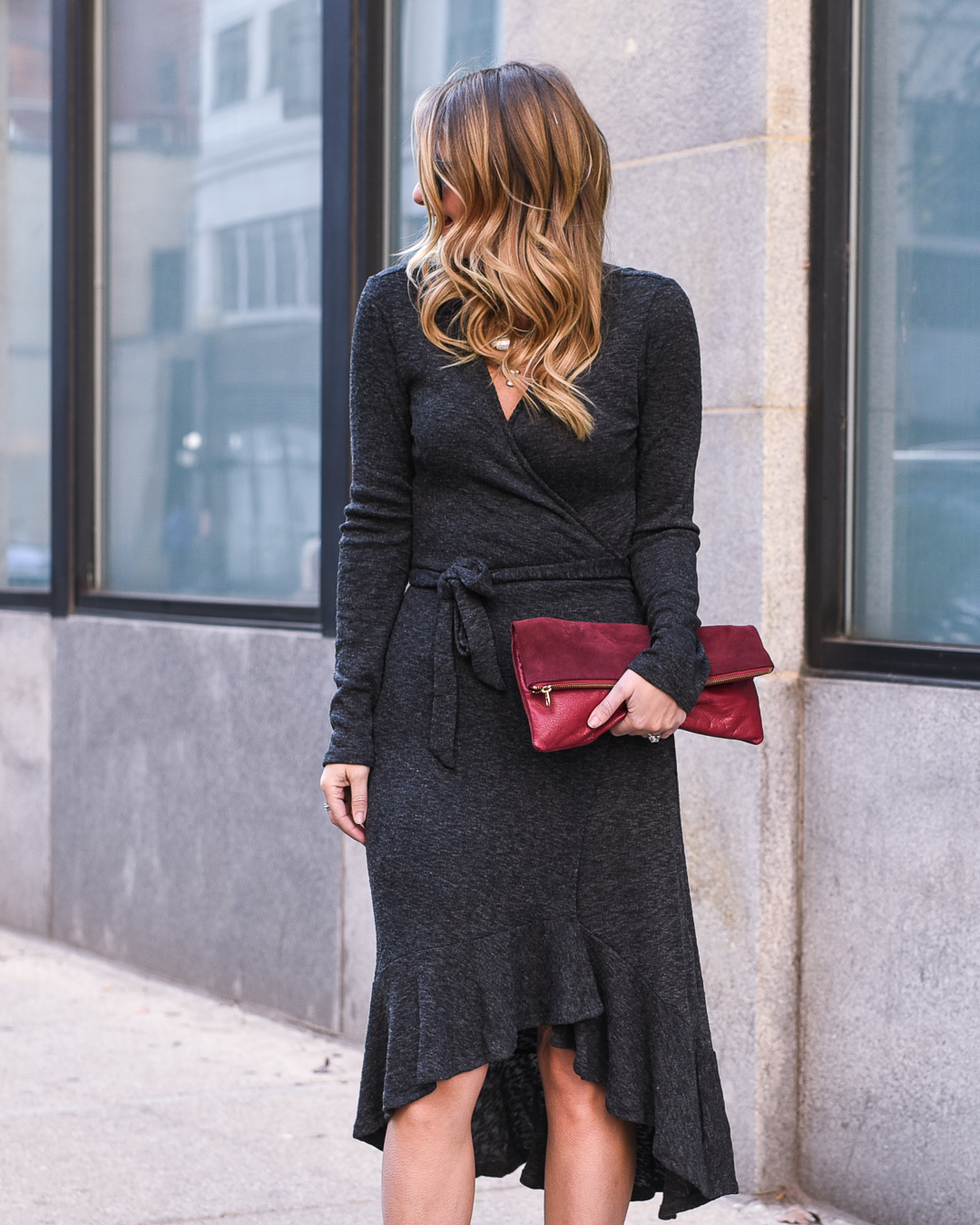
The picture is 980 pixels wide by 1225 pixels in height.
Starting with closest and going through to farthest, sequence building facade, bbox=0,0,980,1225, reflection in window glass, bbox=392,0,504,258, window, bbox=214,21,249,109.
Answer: building facade, bbox=0,0,980,1225, reflection in window glass, bbox=392,0,504,258, window, bbox=214,21,249,109

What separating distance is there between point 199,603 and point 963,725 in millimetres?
3317

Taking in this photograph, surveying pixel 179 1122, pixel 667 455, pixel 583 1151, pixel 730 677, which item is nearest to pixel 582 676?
pixel 730 677

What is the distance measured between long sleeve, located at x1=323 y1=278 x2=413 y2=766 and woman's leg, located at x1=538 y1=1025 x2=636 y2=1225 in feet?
1.94

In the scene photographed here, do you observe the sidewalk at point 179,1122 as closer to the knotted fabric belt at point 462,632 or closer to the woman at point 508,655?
the woman at point 508,655

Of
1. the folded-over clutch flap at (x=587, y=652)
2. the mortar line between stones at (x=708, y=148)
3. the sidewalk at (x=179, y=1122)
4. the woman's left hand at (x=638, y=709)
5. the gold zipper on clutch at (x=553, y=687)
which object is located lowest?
the sidewalk at (x=179, y=1122)

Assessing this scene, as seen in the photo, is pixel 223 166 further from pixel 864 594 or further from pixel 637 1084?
pixel 637 1084

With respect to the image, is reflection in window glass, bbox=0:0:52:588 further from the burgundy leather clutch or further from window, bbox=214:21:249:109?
the burgundy leather clutch

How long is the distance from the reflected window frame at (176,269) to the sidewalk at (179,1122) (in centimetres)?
132

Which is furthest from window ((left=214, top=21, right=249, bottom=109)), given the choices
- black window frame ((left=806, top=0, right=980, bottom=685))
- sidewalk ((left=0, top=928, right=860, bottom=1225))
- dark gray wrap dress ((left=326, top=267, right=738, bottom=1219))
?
dark gray wrap dress ((left=326, top=267, right=738, bottom=1219))

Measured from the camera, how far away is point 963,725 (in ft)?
11.3

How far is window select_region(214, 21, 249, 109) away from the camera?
6.04 m

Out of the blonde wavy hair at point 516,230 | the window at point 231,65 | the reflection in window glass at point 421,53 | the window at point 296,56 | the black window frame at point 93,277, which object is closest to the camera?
the blonde wavy hair at point 516,230

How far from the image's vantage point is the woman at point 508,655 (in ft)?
8.27

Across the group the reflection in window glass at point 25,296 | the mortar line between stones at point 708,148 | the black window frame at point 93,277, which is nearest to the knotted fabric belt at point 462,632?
the mortar line between stones at point 708,148
